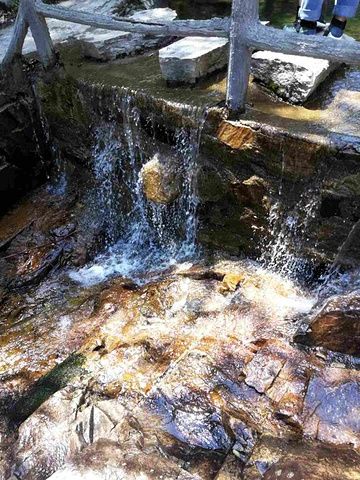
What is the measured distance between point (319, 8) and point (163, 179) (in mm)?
2452

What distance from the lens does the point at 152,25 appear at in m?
3.86

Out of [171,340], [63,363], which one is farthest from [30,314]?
[171,340]

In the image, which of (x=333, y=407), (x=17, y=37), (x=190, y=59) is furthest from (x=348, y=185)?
(x=17, y=37)

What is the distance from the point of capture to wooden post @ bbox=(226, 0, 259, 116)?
333cm

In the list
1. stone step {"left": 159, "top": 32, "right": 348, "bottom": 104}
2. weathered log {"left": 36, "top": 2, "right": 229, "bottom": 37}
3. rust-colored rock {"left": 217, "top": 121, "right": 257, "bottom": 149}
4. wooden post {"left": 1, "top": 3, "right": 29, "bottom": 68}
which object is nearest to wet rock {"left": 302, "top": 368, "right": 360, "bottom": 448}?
rust-colored rock {"left": 217, "top": 121, "right": 257, "bottom": 149}

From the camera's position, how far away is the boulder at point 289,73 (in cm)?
390

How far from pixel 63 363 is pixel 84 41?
4070 mm

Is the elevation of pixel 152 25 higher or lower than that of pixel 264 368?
higher

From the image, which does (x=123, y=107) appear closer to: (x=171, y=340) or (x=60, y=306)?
(x=60, y=306)

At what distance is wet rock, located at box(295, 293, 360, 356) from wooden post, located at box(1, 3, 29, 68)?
4576mm

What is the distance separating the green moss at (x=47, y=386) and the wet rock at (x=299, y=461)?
180cm

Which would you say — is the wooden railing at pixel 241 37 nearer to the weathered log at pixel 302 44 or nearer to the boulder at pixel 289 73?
the weathered log at pixel 302 44

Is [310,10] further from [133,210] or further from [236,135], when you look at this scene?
[133,210]

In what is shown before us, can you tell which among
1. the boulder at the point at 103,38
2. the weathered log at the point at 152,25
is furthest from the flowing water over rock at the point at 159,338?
the boulder at the point at 103,38
